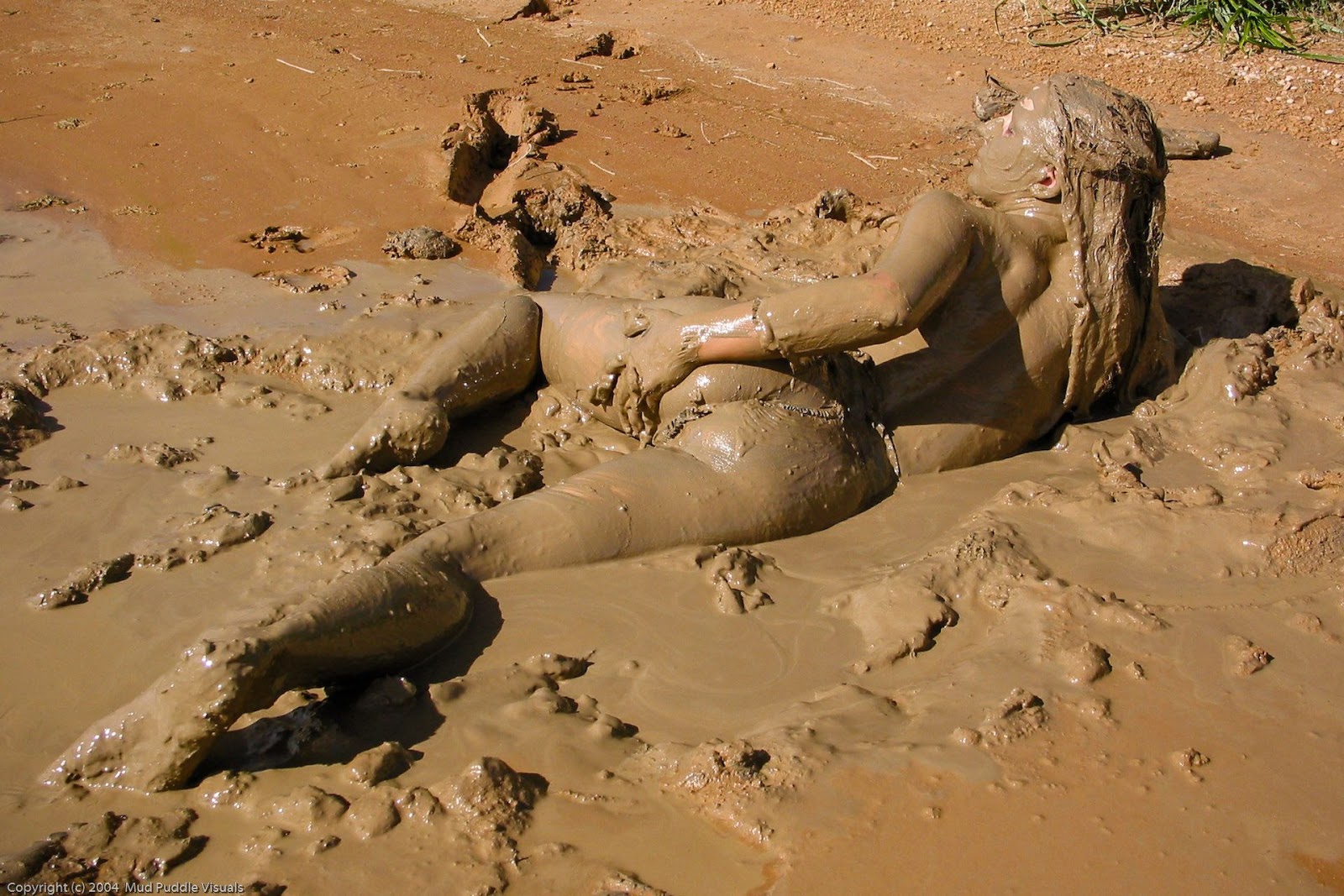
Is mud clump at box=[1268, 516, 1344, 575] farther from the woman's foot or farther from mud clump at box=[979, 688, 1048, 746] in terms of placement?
the woman's foot

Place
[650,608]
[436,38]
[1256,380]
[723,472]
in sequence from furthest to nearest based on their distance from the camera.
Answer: [436,38]
[1256,380]
[723,472]
[650,608]

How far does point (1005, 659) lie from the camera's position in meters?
2.57

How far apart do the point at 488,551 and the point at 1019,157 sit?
210cm

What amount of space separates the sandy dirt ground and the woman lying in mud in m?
0.12

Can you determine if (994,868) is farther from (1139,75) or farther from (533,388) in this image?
(1139,75)

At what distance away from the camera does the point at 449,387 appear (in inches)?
140

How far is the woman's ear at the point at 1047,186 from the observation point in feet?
11.2

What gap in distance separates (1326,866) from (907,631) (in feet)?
3.25

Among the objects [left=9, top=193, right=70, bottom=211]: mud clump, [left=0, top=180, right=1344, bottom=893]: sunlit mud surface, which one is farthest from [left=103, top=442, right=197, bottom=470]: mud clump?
[left=9, top=193, right=70, bottom=211]: mud clump

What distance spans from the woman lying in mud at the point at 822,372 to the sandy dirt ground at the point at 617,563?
12 cm

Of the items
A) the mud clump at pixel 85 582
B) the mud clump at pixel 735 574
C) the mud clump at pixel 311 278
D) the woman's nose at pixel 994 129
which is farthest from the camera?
the mud clump at pixel 311 278

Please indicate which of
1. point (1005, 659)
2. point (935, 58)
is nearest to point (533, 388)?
point (1005, 659)

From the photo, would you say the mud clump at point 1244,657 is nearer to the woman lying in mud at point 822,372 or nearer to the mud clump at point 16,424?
the woman lying in mud at point 822,372

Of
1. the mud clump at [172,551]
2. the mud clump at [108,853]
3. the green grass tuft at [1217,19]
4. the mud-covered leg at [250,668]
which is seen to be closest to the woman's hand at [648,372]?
the mud-covered leg at [250,668]
